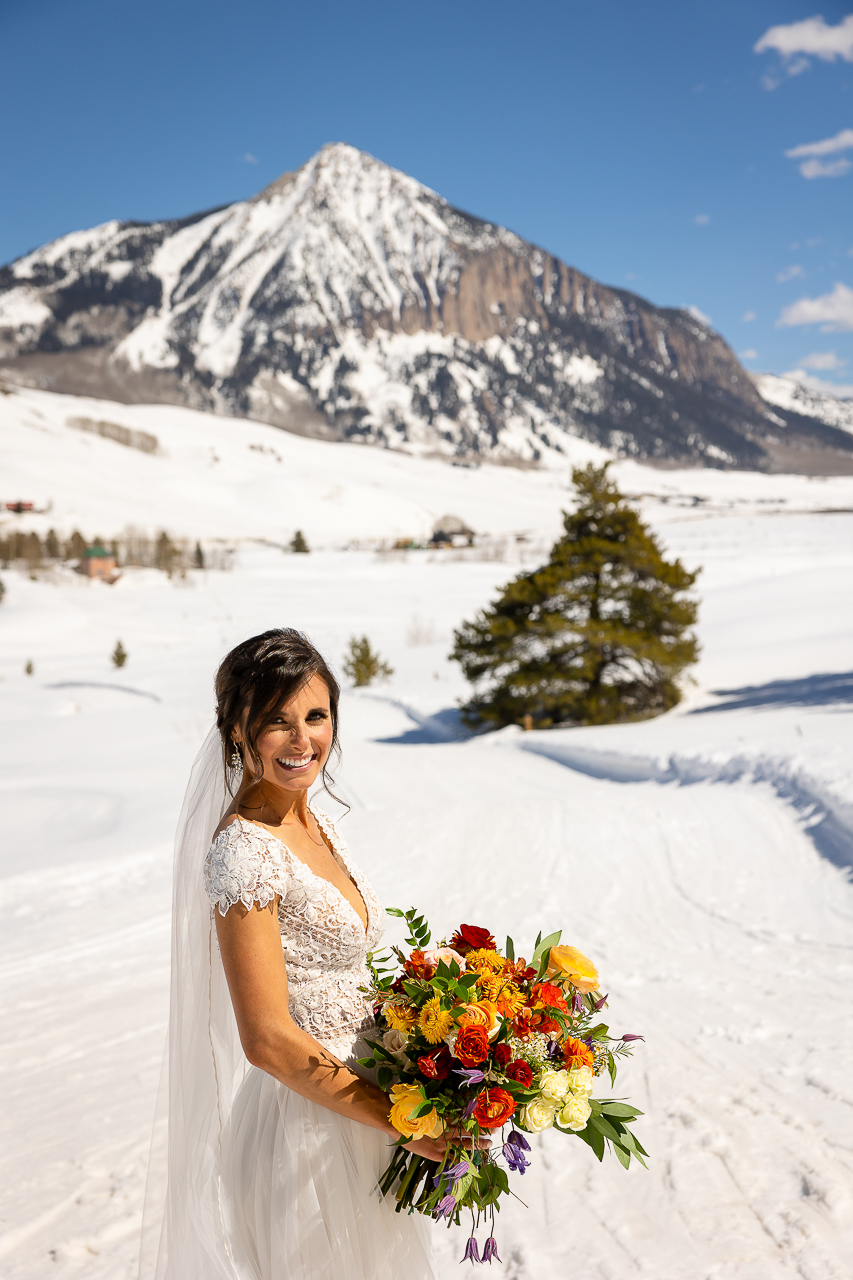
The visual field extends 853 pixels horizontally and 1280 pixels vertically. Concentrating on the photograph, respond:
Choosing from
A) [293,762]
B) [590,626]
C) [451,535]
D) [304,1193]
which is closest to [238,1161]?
[304,1193]

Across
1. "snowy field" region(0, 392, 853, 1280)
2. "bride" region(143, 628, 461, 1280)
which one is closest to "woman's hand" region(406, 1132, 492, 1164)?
"bride" region(143, 628, 461, 1280)

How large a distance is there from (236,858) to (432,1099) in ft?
2.13

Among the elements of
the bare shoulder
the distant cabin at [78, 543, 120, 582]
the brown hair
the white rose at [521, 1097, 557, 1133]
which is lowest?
the white rose at [521, 1097, 557, 1133]

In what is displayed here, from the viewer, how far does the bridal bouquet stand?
1686 mm

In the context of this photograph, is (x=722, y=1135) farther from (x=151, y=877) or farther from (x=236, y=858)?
(x=151, y=877)

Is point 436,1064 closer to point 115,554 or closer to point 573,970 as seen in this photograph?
point 573,970

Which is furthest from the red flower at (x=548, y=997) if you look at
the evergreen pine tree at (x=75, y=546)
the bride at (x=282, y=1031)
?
the evergreen pine tree at (x=75, y=546)

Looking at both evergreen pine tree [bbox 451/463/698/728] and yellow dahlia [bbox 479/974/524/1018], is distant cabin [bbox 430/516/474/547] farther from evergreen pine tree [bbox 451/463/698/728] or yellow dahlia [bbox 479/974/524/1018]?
yellow dahlia [bbox 479/974/524/1018]

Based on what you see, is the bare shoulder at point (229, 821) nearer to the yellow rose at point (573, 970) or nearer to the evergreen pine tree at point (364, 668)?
the yellow rose at point (573, 970)

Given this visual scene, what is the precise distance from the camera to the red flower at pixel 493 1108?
5.44 feet

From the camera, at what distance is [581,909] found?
7.23 metres

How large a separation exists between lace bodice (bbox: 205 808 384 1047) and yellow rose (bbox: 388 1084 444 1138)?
310 mm

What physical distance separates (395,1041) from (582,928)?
5388 millimetres

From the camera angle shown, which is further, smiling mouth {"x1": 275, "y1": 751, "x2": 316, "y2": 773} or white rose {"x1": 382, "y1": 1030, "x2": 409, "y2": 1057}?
smiling mouth {"x1": 275, "y1": 751, "x2": 316, "y2": 773}
